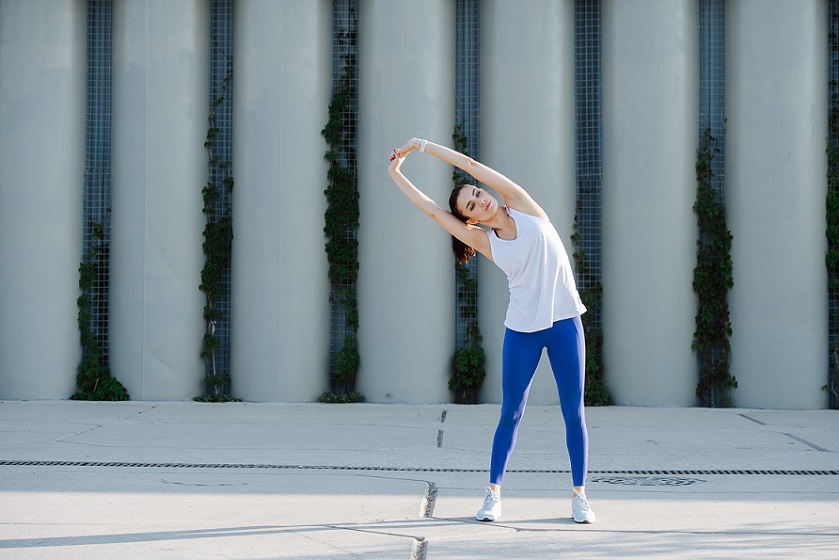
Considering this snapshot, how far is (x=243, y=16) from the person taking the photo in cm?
1081

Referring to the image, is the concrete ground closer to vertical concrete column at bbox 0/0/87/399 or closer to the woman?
the woman

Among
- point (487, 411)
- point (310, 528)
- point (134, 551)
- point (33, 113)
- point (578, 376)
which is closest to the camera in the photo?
point (134, 551)

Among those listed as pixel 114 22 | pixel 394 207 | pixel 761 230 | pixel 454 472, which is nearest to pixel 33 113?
pixel 114 22

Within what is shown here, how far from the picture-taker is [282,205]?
10578mm

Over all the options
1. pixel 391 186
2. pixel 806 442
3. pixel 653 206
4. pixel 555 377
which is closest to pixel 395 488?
pixel 555 377

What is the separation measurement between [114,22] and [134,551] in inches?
317

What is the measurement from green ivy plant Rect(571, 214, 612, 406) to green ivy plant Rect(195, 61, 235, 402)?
3521mm

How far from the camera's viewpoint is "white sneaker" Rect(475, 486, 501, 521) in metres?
4.70

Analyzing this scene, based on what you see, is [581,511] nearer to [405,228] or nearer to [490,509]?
[490,509]

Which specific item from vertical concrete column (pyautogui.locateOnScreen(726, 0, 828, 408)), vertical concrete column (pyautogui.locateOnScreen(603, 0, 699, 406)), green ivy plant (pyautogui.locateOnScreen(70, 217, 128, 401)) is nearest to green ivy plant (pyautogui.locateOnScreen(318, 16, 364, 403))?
green ivy plant (pyautogui.locateOnScreen(70, 217, 128, 401))

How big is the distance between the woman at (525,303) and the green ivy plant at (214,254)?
6156mm

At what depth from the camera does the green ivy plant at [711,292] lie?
408 inches

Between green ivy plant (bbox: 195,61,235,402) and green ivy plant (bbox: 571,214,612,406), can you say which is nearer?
green ivy plant (bbox: 571,214,612,406)

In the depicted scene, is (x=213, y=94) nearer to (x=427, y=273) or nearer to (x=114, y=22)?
(x=114, y=22)
